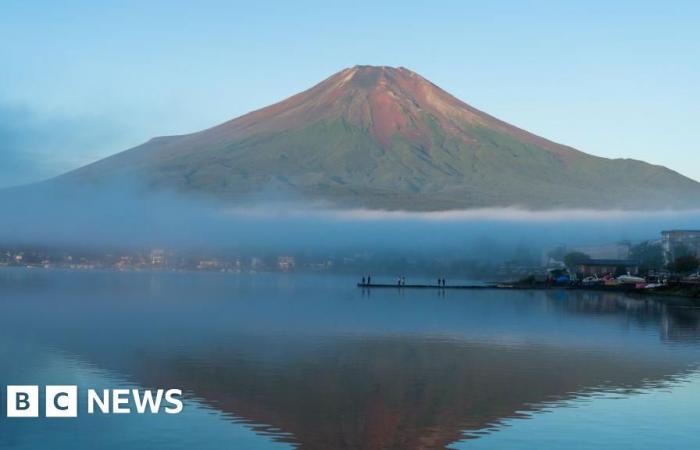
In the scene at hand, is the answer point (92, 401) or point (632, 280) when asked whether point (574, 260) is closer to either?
point (632, 280)

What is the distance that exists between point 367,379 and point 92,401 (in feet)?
32.9

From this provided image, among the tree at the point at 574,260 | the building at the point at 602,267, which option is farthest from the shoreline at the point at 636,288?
the tree at the point at 574,260

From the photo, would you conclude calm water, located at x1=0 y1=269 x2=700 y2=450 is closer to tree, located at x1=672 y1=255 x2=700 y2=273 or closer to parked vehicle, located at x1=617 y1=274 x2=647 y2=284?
parked vehicle, located at x1=617 y1=274 x2=647 y2=284

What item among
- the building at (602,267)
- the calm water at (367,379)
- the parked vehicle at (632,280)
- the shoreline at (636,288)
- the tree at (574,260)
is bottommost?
the calm water at (367,379)

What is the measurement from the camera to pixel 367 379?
34656mm

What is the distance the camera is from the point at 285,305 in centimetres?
8762

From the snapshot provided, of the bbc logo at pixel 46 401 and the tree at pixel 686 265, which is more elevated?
the tree at pixel 686 265

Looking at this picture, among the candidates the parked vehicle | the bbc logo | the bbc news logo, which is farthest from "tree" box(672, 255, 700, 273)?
the bbc logo

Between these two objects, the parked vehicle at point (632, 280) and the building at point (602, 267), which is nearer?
the parked vehicle at point (632, 280)

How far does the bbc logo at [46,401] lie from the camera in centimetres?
2705

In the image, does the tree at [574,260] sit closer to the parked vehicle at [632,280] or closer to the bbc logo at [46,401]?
the parked vehicle at [632,280]

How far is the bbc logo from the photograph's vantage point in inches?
1065

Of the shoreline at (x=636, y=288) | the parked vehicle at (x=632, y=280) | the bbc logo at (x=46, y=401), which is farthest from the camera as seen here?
the parked vehicle at (x=632, y=280)

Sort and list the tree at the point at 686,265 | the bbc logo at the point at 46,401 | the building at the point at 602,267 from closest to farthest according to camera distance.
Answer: the bbc logo at the point at 46,401 → the tree at the point at 686,265 → the building at the point at 602,267
